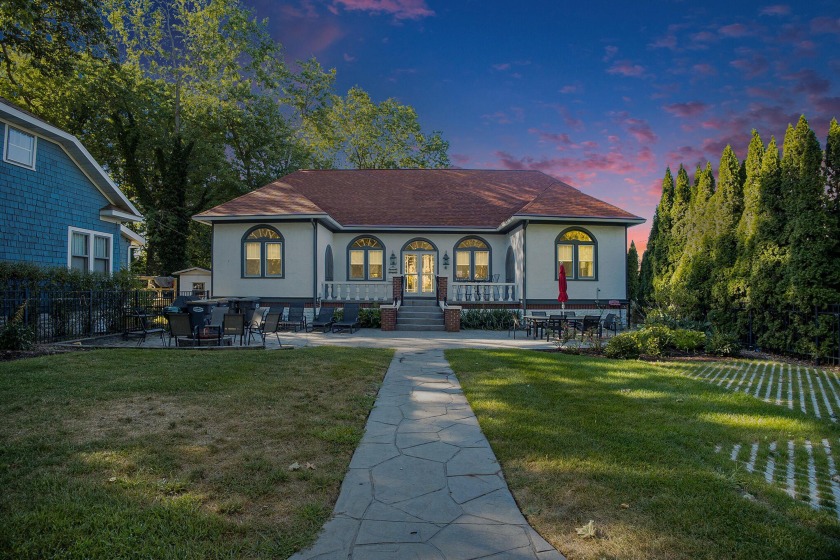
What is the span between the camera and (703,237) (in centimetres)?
1397

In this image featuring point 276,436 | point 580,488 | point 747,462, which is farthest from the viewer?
point 276,436

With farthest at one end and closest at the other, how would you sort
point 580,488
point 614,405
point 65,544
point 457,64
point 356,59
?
1. point 356,59
2. point 457,64
3. point 614,405
4. point 580,488
5. point 65,544

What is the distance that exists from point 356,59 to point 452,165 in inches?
533

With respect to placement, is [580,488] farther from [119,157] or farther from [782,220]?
[119,157]

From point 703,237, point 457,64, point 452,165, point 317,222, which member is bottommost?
point 703,237

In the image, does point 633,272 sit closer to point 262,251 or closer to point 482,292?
point 482,292

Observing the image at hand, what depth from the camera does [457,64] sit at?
16.9m

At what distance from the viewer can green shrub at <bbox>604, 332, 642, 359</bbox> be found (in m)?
10.2

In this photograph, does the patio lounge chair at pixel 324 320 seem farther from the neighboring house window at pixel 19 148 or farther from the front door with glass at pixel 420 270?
the neighboring house window at pixel 19 148

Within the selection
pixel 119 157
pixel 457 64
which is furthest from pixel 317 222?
pixel 119 157

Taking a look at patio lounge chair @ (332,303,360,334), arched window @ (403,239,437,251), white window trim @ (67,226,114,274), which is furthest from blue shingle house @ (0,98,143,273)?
arched window @ (403,239,437,251)

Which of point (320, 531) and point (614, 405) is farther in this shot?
point (614, 405)

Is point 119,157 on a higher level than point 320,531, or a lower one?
higher

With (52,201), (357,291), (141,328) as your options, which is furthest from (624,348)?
(52,201)
